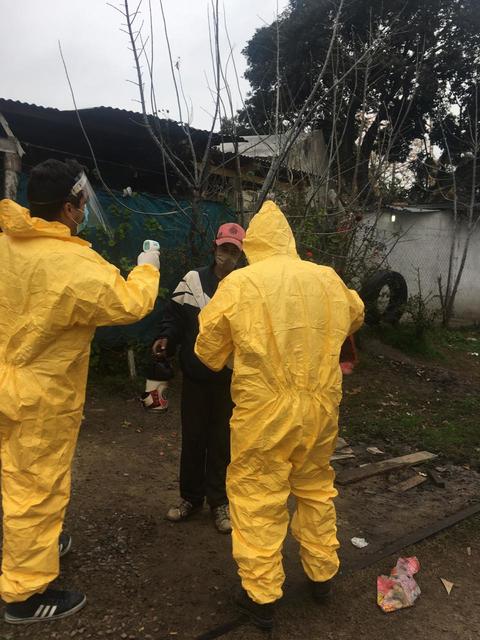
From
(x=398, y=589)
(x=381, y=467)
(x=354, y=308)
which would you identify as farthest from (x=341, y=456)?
(x=354, y=308)

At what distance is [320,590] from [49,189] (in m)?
2.13

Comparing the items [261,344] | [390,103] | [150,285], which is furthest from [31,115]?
[390,103]

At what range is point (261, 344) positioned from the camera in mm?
2092

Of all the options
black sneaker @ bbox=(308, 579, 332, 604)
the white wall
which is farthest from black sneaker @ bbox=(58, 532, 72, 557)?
the white wall

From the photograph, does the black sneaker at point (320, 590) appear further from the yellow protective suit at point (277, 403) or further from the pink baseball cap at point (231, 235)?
the pink baseball cap at point (231, 235)

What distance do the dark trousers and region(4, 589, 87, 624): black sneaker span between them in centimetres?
94

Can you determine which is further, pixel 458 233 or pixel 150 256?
pixel 458 233

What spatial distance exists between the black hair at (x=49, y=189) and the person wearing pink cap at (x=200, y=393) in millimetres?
944

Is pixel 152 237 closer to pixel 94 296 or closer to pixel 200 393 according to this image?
pixel 200 393

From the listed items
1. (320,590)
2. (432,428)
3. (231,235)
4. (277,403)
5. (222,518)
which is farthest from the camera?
(432,428)

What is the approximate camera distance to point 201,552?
273cm

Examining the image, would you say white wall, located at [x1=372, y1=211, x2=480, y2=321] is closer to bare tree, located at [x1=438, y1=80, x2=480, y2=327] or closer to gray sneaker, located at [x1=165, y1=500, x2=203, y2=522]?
bare tree, located at [x1=438, y1=80, x2=480, y2=327]

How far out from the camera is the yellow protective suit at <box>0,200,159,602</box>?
198 centimetres

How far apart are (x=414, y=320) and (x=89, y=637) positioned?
7.28 metres
